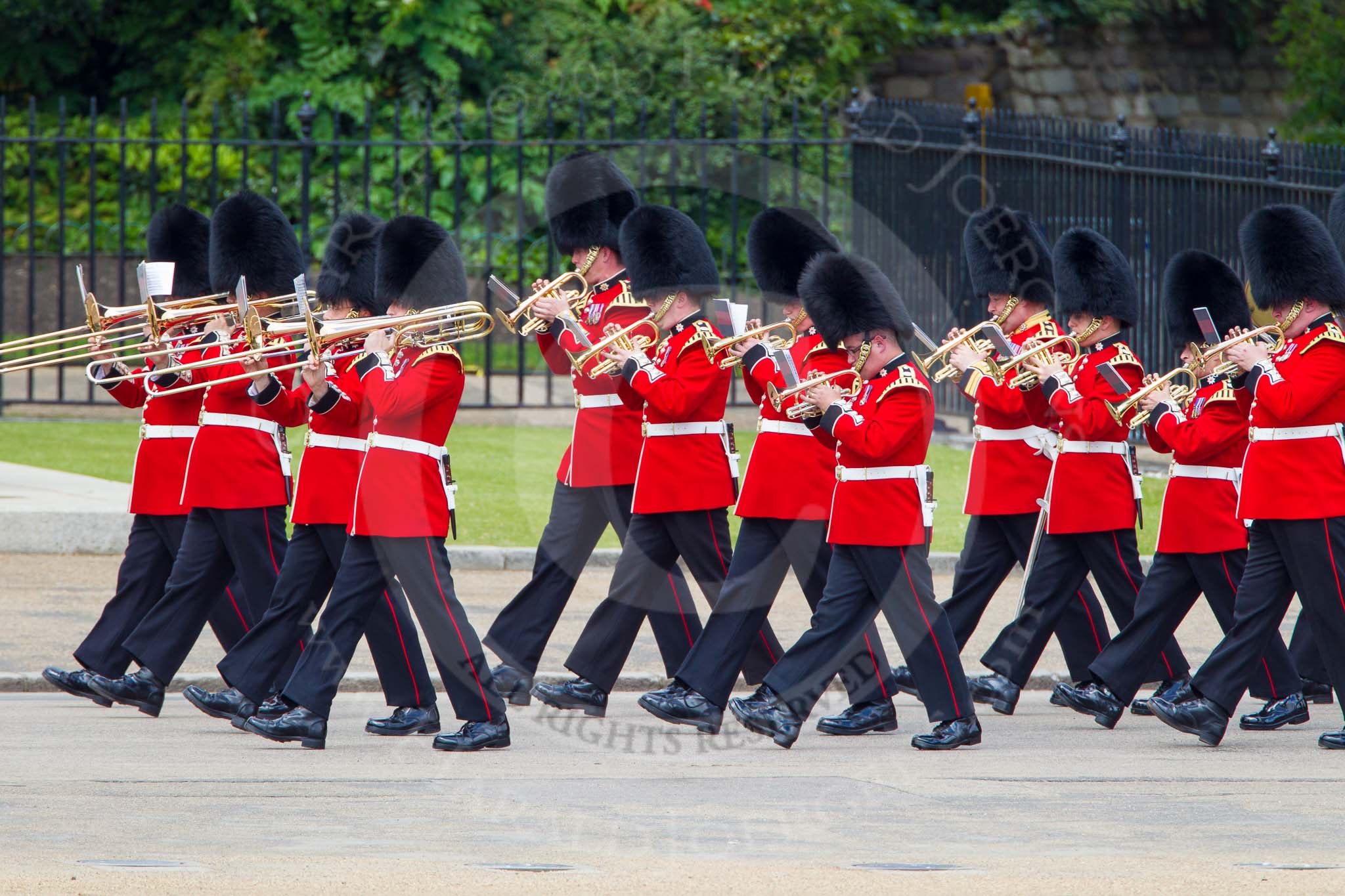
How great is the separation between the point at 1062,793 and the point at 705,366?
5.71 feet

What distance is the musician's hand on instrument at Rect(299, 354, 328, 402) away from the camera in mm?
5656

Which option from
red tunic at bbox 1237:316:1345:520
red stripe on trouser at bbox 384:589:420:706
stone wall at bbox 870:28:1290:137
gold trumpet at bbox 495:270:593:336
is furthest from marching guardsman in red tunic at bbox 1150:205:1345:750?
stone wall at bbox 870:28:1290:137

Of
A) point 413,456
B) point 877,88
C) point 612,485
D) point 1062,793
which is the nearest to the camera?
point 1062,793

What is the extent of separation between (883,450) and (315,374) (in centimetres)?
159

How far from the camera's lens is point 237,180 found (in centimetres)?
1625

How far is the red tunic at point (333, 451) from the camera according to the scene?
5.89 m

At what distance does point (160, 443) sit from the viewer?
21.3 ft

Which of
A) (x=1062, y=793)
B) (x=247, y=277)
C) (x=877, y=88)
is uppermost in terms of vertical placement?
(x=877, y=88)

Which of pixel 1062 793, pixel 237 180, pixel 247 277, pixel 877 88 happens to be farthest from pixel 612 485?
pixel 877 88

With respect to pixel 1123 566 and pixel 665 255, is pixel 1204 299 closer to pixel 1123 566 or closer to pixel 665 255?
pixel 1123 566

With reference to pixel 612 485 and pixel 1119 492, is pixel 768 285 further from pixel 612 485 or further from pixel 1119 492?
pixel 1119 492

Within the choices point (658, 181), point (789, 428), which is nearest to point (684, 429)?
point (789, 428)

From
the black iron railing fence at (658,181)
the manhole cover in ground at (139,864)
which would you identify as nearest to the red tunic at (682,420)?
the manhole cover in ground at (139,864)

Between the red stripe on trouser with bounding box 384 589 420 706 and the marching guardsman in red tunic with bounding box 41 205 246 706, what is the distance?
0.67 meters
